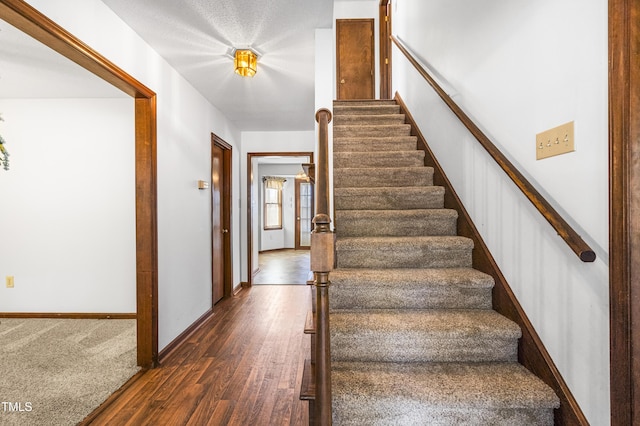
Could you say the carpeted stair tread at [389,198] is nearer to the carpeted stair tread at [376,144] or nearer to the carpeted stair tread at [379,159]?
the carpeted stair tread at [379,159]

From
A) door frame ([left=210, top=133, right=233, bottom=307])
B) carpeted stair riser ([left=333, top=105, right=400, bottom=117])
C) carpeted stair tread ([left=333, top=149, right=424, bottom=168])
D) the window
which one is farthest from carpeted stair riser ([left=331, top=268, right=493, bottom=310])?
the window

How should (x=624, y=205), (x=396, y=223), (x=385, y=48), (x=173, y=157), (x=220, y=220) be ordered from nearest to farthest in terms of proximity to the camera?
(x=624, y=205)
(x=396, y=223)
(x=173, y=157)
(x=220, y=220)
(x=385, y=48)

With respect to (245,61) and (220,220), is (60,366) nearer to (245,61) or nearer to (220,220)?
(220,220)

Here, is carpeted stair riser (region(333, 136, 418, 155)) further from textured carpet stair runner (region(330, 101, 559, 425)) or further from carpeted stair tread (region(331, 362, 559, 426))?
carpeted stair tread (region(331, 362, 559, 426))

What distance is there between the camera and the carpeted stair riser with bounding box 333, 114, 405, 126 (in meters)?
3.56

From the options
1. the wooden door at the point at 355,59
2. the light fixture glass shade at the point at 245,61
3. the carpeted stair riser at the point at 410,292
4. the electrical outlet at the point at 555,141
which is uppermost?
the wooden door at the point at 355,59

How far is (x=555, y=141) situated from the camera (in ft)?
4.29

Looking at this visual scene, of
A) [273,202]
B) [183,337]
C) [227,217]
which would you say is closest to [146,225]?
[183,337]

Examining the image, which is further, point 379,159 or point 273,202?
point 273,202

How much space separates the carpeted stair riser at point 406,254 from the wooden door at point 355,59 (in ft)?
11.3

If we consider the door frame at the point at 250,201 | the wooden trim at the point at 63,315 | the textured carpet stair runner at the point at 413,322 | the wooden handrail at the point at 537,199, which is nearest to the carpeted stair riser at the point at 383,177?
the textured carpet stair runner at the point at 413,322

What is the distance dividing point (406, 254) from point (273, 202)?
763 centimetres

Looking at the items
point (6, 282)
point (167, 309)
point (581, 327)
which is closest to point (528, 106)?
point (581, 327)

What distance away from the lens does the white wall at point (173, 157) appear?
2.01 meters
